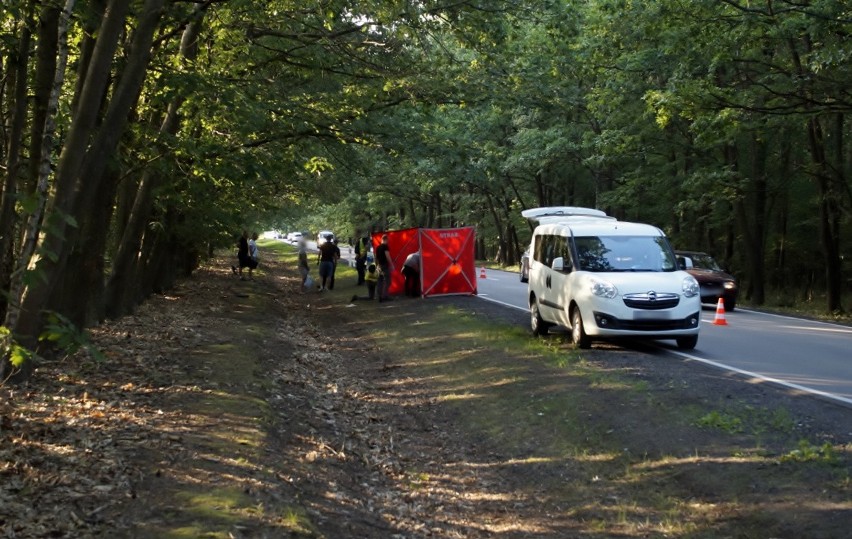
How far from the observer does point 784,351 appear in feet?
47.7

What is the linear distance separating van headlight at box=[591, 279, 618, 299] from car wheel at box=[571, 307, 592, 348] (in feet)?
2.02

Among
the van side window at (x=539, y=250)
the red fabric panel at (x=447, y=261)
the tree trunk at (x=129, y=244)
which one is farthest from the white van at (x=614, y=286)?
the red fabric panel at (x=447, y=261)

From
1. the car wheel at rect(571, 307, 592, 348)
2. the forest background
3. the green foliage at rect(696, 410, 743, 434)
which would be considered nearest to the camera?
the forest background

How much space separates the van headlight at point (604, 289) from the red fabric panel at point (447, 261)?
11.0m

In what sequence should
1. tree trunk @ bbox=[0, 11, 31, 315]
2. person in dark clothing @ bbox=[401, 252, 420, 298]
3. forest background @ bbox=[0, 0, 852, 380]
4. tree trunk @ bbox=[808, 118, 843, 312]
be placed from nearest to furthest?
1. forest background @ bbox=[0, 0, 852, 380]
2. tree trunk @ bbox=[0, 11, 31, 315]
3. person in dark clothing @ bbox=[401, 252, 420, 298]
4. tree trunk @ bbox=[808, 118, 843, 312]

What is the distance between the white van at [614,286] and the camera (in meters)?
13.0

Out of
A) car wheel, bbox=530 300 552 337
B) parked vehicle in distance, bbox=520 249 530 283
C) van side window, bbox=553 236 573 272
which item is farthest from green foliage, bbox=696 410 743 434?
parked vehicle in distance, bbox=520 249 530 283

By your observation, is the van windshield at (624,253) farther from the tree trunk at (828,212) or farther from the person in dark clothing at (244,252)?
the person in dark clothing at (244,252)

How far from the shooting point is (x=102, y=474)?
21.3 feet

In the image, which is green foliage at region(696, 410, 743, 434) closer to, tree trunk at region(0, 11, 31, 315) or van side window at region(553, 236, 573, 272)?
van side window at region(553, 236, 573, 272)

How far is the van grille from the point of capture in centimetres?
1298

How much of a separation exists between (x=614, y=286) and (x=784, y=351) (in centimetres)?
369

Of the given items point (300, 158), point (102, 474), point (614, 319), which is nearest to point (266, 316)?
point (300, 158)

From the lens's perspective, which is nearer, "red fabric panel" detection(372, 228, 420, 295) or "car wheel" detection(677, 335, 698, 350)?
"car wheel" detection(677, 335, 698, 350)
